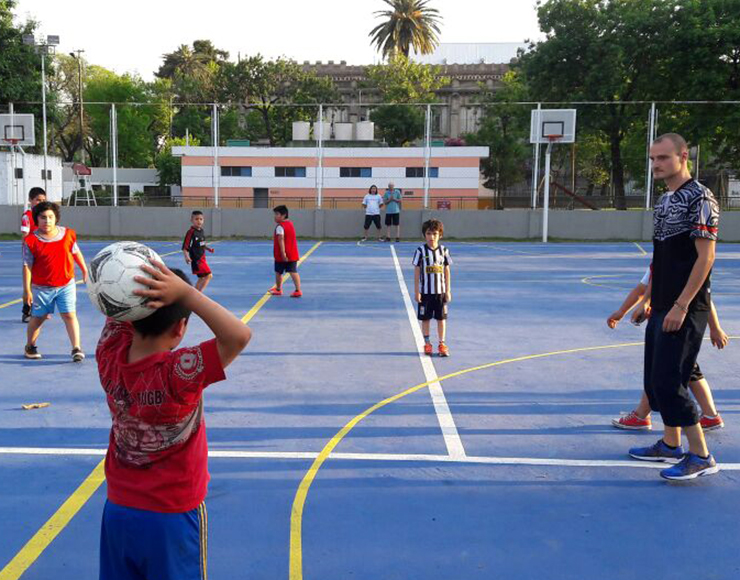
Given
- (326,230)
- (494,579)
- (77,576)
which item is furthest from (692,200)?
(326,230)

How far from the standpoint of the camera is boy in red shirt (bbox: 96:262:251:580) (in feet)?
7.75

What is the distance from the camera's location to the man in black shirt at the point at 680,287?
4461 mm

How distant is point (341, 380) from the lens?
23.4ft

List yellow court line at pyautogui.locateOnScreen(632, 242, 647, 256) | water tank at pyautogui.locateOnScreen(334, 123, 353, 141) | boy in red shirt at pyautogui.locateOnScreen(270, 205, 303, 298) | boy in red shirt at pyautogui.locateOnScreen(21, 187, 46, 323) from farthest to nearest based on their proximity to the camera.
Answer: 1. water tank at pyautogui.locateOnScreen(334, 123, 353, 141)
2. yellow court line at pyautogui.locateOnScreen(632, 242, 647, 256)
3. boy in red shirt at pyautogui.locateOnScreen(270, 205, 303, 298)
4. boy in red shirt at pyautogui.locateOnScreen(21, 187, 46, 323)

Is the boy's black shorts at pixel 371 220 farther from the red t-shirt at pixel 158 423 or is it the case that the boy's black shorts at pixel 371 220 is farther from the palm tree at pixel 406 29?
the palm tree at pixel 406 29

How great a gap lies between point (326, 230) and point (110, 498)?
25833 millimetres

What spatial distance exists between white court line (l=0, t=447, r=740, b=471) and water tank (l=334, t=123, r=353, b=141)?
155 ft

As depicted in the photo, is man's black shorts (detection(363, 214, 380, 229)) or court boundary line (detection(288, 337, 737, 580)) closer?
court boundary line (detection(288, 337, 737, 580))

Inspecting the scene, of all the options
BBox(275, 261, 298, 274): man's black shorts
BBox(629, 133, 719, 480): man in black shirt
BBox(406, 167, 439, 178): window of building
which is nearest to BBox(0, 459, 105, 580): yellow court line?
BBox(629, 133, 719, 480): man in black shirt

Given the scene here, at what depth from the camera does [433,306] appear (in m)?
8.20

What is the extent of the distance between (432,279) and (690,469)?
3.92 metres

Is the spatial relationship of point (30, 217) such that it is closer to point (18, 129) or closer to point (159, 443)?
point (159, 443)

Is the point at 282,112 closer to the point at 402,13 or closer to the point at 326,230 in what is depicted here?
the point at 402,13

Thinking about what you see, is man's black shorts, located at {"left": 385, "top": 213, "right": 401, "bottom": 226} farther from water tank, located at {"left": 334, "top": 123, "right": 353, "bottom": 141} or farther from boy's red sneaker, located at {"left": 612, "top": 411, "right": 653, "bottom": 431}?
water tank, located at {"left": 334, "top": 123, "right": 353, "bottom": 141}
